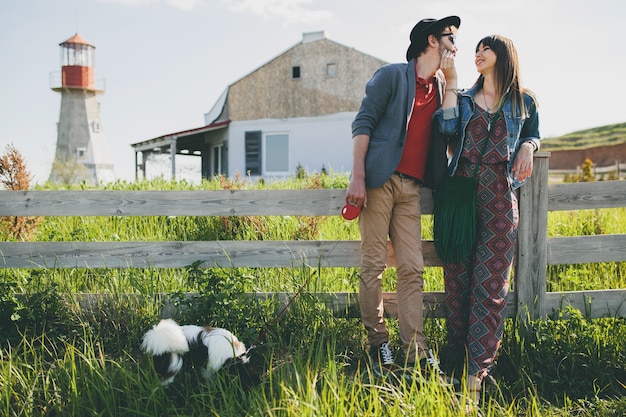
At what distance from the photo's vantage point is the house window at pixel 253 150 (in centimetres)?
2019

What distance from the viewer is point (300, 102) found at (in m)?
20.2

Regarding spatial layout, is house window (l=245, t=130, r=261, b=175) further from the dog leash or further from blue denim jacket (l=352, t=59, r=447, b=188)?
blue denim jacket (l=352, t=59, r=447, b=188)

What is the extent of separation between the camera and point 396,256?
11.4 ft

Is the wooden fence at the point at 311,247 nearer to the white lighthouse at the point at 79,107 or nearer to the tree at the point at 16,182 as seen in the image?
the tree at the point at 16,182

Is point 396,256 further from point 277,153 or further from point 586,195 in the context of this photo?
point 277,153

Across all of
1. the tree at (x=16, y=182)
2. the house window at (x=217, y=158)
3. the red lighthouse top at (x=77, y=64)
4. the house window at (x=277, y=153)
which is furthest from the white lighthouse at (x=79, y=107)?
the tree at (x=16, y=182)

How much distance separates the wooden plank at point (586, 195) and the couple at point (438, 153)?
0.59 metres

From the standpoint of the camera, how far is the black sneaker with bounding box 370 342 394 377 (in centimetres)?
332

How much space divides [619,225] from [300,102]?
15.3m

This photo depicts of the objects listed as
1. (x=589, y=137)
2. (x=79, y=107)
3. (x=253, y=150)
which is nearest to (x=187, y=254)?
(x=253, y=150)

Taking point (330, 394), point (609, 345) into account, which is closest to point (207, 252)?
point (330, 394)

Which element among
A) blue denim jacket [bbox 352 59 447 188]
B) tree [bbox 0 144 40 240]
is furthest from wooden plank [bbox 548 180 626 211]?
tree [bbox 0 144 40 240]

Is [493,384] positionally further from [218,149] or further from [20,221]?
[218,149]

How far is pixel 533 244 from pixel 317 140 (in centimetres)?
1609
